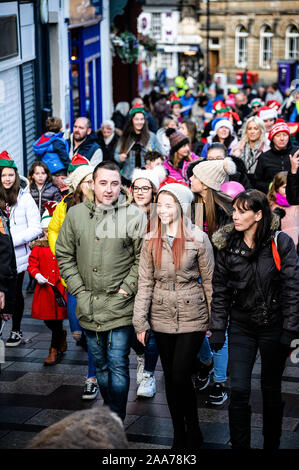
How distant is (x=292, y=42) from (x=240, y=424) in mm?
60147

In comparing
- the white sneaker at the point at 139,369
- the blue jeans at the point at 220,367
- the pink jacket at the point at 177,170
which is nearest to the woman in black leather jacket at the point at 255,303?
the blue jeans at the point at 220,367

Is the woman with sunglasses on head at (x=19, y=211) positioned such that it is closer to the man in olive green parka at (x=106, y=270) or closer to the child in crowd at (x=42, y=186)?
the child in crowd at (x=42, y=186)

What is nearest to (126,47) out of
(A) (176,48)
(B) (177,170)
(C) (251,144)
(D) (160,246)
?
(C) (251,144)

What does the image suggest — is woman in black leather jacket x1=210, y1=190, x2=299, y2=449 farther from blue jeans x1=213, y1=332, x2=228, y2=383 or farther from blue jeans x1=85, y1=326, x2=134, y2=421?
blue jeans x1=213, y1=332, x2=228, y2=383

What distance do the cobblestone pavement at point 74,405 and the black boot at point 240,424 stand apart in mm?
432

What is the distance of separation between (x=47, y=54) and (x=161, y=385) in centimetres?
912

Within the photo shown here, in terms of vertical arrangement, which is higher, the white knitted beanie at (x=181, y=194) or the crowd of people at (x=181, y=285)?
the white knitted beanie at (x=181, y=194)

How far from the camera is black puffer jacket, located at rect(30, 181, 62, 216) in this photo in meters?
8.75

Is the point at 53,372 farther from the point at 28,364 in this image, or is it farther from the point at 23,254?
the point at 23,254

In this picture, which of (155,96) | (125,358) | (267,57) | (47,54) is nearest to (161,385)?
(125,358)

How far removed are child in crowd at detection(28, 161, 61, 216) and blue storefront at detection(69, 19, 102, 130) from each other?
329 inches

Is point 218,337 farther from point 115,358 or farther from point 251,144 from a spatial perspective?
point 251,144

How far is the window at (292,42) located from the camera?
202 feet

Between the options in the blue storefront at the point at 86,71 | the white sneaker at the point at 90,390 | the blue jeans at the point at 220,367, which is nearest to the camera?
the blue jeans at the point at 220,367
